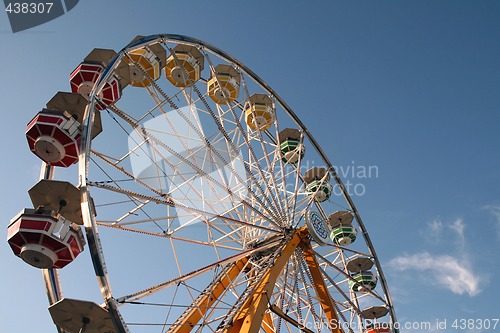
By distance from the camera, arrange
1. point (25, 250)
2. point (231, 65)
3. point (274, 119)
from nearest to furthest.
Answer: point (25, 250), point (231, 65), point (274, 119)

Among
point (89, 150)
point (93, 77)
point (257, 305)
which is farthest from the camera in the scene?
point (93, 77)

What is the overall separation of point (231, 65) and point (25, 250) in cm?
892

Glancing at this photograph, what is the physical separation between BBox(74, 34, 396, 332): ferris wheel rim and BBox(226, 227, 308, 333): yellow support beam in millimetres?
3068

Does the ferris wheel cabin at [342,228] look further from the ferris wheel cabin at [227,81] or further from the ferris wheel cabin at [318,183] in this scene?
the ferris wheel cabin at [227,81]

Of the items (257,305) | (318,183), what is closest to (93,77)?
(257,305)

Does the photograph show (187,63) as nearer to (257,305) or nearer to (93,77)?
(93,77)

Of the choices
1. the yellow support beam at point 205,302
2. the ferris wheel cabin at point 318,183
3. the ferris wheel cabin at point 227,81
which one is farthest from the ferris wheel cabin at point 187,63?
the yellow support beam at point 205,302

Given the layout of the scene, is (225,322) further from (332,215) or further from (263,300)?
(332,215)

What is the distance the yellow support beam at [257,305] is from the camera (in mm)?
10227

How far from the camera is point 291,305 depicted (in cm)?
1358

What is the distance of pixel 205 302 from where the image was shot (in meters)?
11.9

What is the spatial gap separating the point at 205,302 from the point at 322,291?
3342 mm

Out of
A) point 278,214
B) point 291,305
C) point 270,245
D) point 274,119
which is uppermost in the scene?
point 274,119

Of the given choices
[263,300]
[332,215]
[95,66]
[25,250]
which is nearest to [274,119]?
[332,215]
